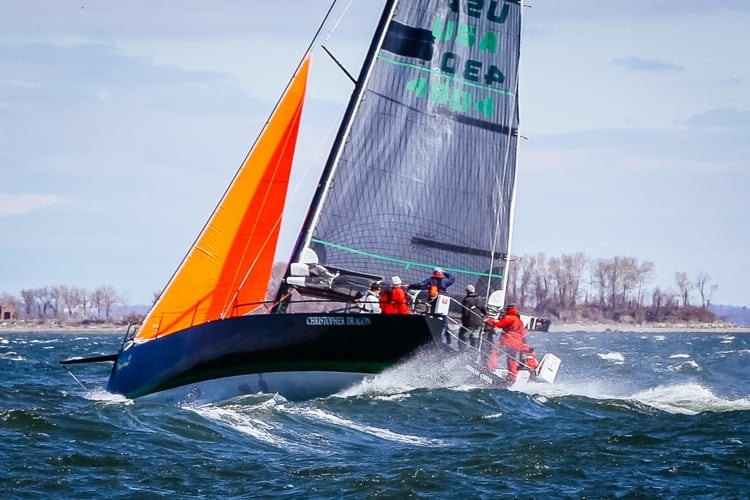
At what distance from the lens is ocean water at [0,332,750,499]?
14.2 metres

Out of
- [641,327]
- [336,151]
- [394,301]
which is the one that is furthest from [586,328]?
[394,301]

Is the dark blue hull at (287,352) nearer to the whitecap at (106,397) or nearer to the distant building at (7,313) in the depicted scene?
the whitecap at (106,397)

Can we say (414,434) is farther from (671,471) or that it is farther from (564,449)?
(671,471)

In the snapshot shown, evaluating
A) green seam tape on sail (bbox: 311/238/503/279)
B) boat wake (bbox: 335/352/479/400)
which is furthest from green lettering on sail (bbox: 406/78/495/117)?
boat wake (bbox: 335/352/479/400)

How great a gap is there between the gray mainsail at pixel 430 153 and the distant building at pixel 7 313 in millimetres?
147702

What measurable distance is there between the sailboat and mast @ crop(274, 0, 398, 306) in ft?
0.09

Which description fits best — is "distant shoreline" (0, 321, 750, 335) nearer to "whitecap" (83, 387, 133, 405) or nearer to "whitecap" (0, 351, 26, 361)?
"whitecap" (0, 351, 26, 361)

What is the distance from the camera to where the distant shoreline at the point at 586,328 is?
136875 millimetres

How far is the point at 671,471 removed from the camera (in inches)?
603

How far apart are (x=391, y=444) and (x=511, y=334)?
19.2 ft

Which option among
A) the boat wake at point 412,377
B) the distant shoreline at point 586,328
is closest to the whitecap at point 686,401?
the boat wake at point 412,377

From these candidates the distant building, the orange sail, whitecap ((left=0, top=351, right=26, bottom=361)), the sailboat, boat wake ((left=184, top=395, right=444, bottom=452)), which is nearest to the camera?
boat wake ((left=184, top=395, right=444, bottom=452))

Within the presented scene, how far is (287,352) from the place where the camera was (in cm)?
1984

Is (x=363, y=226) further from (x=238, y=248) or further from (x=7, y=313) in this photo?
(x=7, y=313)
